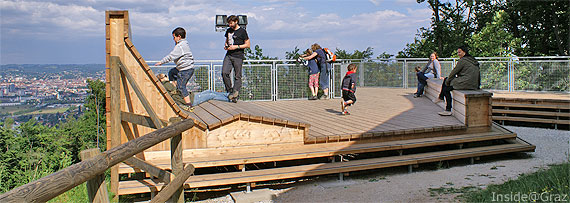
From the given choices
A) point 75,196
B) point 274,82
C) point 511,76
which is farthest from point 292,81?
point 75,196

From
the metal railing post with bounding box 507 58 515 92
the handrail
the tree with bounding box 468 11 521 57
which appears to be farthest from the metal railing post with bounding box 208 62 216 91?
the tree with bounding box 468 11 521 57

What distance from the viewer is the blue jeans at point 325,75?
14688 mm

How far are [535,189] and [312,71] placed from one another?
9.43 meters

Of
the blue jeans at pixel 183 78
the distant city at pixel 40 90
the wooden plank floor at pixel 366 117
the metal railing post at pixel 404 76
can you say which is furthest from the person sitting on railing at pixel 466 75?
the distant city at pixel 40 90

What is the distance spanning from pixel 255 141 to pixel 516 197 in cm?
381

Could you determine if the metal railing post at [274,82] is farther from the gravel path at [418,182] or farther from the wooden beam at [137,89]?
the wooden beam at [137,89]

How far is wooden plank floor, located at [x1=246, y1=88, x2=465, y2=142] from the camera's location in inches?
336

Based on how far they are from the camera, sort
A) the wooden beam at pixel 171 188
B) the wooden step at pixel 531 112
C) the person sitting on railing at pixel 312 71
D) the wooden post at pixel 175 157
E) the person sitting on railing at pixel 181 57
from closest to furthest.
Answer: the wooden beam at pixel 171 188
the wooden post at pixel 175 157
the person sitting on railing at pixel 181 57
the wooden step at pixel 531 112
the person sitting on railing at pixel 312 71

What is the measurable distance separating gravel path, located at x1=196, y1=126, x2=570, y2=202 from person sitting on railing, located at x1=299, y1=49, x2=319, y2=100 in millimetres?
6192

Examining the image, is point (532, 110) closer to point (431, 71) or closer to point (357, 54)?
point (431, 71)

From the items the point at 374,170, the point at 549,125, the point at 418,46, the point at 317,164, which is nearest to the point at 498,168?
the point at 374,170

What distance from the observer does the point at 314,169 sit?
24.4 feet

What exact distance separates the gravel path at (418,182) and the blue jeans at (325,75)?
21.2 ft

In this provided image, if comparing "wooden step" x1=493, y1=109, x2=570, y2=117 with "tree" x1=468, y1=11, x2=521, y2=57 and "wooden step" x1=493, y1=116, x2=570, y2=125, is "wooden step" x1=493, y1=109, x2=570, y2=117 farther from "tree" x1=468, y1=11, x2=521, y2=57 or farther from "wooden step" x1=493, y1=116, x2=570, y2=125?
"tree" x1=468, y1=11, x2=521, y2=57
